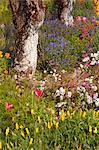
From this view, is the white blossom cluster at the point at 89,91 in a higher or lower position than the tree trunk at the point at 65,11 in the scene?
lower

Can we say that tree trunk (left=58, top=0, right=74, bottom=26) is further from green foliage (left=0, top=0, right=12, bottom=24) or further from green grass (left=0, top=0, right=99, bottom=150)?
green foliage (left=0, top=0, right=12, bottom=24)

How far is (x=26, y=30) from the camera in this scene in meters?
7.09

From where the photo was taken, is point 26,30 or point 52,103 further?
point 26,30

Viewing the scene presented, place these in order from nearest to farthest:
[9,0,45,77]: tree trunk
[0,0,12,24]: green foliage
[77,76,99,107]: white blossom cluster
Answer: [77,76,99,107]: white blossom cluster → [9,0,45,77]: tree trunk → [0,0,12,24]: green foliage

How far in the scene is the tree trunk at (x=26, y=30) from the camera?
270 inches

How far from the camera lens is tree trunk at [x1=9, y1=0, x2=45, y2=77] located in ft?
22.5

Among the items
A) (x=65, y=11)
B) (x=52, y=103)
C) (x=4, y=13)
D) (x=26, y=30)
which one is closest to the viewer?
(x=52, y=103)

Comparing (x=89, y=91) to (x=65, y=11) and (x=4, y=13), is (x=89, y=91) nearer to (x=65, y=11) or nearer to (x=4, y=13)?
(x=65, y=11)

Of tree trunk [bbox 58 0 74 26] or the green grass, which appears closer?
the green grass

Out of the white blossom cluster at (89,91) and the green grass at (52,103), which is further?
the white blossom cluster at (89,91)

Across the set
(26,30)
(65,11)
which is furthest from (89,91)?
(65,11)

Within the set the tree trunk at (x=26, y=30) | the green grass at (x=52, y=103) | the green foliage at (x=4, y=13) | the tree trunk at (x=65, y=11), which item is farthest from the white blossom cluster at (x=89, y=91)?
the green foliage at (x=4, y=13)

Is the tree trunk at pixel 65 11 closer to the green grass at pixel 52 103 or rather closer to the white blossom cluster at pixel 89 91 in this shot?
the green grass at pixel 52 103

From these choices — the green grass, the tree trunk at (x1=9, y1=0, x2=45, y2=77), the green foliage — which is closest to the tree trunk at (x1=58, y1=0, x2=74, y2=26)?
the green grass
